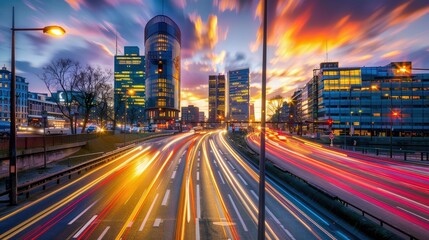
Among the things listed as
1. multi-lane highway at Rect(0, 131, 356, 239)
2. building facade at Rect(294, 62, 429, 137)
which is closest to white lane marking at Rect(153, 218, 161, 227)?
multi-lane highway at Rect(0, 131, 356, 239)

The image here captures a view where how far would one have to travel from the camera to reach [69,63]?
42.4m

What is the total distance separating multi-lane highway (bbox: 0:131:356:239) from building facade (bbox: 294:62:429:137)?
86.3 metres

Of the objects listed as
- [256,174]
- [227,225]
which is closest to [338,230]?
[227,225]

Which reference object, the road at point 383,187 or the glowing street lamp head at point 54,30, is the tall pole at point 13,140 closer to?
the glowing street lamp head at point 54,30

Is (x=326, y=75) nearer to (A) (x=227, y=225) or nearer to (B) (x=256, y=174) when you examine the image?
(B) (x=256, y=174)

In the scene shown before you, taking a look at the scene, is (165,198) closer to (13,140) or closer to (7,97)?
(13,140)

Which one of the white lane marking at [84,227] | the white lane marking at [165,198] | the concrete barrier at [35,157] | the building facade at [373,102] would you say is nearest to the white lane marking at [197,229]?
the white lane marking at [165,198]

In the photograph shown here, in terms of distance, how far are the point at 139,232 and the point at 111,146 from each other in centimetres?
3830

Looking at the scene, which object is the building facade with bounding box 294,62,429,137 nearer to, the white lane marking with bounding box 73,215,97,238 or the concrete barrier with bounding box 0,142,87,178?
the concrete barrier with bounding box 0,142,87,178

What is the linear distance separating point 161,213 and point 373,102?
4472 inches

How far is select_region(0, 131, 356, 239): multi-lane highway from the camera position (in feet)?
34.1

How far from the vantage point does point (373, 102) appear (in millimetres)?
99312

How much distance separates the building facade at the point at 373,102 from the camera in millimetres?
93688

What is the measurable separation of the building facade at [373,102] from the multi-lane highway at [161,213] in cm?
8627
